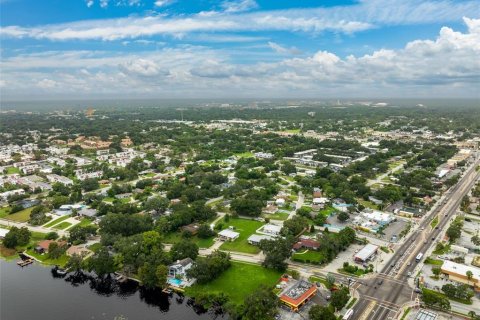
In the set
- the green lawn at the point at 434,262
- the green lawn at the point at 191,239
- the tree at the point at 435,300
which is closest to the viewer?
the tree at the point at 435,300

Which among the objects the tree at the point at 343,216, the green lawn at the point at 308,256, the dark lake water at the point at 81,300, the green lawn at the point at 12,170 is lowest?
the dark lake water at the point at 81,300

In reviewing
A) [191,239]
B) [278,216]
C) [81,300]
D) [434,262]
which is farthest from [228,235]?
[434,262]

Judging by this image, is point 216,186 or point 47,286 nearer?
point 47,286

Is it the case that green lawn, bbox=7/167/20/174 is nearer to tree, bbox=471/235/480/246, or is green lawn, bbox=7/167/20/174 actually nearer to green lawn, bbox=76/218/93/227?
green lawn, bbox=76/218/93/227

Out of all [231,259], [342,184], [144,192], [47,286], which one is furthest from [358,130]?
[47,286]

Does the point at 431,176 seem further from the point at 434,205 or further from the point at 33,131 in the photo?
the point at 33,131

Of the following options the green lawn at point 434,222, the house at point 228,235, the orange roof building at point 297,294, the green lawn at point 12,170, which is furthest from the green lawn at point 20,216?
the green lawn at point 434,222

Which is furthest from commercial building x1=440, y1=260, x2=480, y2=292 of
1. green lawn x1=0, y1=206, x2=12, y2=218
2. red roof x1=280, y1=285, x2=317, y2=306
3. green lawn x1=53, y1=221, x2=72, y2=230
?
green lawn x1=0, y1=206, x2=12, y2=218

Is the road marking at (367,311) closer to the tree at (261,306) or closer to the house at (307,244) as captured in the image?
the tree at (261,306)
